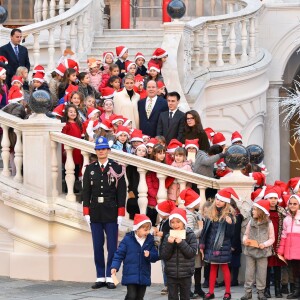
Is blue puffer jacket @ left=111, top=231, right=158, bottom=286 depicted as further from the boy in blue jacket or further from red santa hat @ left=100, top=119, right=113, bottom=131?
red santa hat @ left=100, top=119, right=113, bottom=131

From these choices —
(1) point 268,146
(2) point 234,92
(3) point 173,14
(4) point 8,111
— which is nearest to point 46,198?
(4) point 8,111

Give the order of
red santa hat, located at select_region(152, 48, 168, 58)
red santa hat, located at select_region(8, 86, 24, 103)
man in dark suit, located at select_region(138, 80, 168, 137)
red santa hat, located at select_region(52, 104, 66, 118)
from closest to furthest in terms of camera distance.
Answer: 1. red santa hat, located at select_region(52, 104, 66, 118)
2. red santa hat, located at select_region(8, 86, 24, 103)
3. man in dark suit, located at select_region(138, 80, 168, 137)
4. red santa hat, located at select_region(152, 48, 168, 58)

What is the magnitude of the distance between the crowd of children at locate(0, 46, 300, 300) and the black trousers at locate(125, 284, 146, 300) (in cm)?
1

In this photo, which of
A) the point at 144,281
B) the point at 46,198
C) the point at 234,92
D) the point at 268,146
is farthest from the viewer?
the point at 268,146

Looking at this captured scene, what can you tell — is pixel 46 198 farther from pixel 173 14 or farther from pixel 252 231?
pixel 173 14

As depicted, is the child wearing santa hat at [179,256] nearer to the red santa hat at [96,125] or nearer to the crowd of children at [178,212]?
the crowd of children at [178,212]

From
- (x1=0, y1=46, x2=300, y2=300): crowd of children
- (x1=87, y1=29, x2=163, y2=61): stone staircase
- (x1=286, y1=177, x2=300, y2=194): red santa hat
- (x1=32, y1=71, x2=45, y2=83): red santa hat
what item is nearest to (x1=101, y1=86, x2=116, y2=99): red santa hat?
(x1=0, y1=46, x2=300, y2=300): crowd of children

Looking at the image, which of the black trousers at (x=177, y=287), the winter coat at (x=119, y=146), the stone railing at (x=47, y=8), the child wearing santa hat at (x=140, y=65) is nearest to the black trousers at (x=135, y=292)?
the black trousers at (x=177, y=287)

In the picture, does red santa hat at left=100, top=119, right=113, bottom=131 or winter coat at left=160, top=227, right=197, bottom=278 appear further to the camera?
red santa hat at left=100, top=119, right=113, bottom=131

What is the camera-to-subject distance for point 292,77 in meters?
28.2

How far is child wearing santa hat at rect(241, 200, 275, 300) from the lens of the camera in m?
16.0

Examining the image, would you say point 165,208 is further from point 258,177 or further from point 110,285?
point 258,177

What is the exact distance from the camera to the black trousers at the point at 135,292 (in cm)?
1477

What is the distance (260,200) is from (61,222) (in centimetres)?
278
